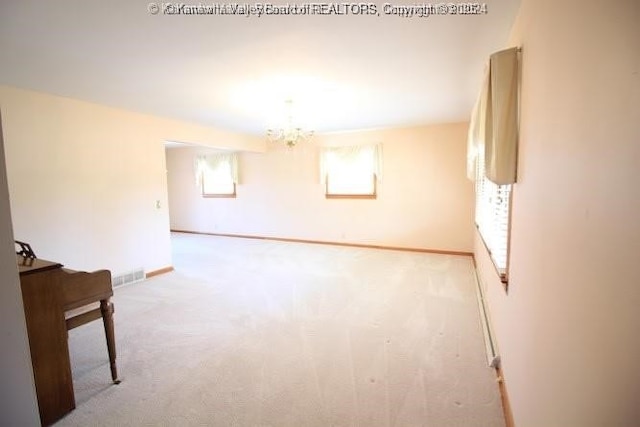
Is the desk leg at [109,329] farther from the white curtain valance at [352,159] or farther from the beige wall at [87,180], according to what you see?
the white curtain valance at [352,159]

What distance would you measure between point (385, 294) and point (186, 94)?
306 cm

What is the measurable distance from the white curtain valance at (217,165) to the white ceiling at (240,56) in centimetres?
301

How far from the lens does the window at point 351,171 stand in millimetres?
5375

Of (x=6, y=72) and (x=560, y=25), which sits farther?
(x=6, y=72)

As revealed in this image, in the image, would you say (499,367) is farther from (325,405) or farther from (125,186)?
(125,186)

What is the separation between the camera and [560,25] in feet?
3.09

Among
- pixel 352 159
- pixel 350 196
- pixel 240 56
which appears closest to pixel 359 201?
pixel 350 196

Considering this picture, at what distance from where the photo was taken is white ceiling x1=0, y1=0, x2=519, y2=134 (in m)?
1.72

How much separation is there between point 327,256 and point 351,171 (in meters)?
1.73

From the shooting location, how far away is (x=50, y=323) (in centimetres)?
157

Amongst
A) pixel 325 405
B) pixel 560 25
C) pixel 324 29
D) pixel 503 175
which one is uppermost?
pixel 324 29

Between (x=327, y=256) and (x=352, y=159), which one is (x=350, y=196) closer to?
(x=352, y=159)

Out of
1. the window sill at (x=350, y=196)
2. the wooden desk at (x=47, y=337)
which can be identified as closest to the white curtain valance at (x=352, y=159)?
the window sill at (x=350, y=196)

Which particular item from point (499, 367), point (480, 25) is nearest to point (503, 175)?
point (480, 25)
